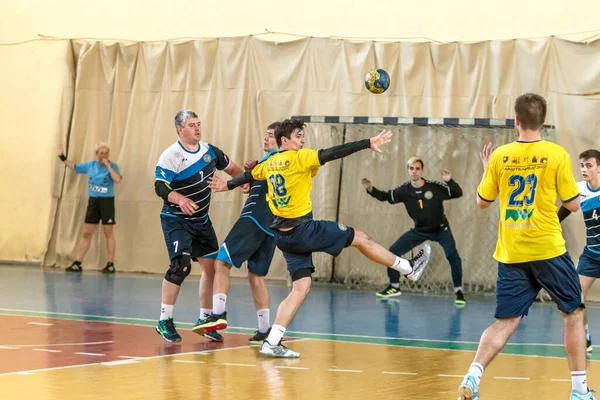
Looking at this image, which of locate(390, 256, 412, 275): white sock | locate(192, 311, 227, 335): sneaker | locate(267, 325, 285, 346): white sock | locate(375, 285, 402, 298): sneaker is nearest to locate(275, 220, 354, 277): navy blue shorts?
locate(390, 256, 412, 275): white sock

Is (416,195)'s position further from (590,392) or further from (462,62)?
(590,392)

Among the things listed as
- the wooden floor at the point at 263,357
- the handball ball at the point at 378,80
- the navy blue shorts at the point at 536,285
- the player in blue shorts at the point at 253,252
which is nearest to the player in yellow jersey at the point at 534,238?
the navy blue shorts at the point at 536,285

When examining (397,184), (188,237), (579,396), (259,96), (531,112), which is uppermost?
(259,96)

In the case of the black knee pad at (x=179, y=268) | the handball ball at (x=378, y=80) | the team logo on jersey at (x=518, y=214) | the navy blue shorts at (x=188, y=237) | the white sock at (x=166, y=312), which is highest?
the handball ball at (x=378, y=80)

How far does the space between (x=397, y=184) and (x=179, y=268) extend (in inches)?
290

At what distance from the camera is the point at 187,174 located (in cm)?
909

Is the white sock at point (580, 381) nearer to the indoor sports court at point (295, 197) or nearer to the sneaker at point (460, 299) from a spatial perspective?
the indoor sports court at point (295, 197)

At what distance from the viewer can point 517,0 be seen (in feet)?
50.3

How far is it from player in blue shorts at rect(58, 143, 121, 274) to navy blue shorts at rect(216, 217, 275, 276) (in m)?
8.64

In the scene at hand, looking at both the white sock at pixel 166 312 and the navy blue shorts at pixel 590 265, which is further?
the white sock at pixel 166 312

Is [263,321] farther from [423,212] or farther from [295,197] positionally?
[423,212]

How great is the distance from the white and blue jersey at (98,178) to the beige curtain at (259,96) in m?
0.56

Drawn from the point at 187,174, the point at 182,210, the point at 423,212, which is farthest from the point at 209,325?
the point at 423,212

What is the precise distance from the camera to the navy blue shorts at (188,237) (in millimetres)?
8969
